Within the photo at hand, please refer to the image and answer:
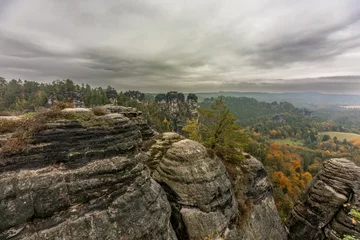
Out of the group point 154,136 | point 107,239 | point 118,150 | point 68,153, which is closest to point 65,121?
point 68,153

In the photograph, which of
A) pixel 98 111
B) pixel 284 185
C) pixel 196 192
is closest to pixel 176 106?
pixel 284 185

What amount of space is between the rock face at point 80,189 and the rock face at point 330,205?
53.9ft

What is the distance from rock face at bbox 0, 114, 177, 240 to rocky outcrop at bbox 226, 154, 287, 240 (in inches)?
363

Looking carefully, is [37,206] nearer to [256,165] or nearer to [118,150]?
[118,150]

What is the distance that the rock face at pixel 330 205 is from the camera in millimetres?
16359

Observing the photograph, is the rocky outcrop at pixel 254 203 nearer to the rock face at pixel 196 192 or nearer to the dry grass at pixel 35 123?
the rock face at pixel 196 192

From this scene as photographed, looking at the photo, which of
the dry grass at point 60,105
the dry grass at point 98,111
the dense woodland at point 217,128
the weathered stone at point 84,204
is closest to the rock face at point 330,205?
the dense woodland at point 217,128

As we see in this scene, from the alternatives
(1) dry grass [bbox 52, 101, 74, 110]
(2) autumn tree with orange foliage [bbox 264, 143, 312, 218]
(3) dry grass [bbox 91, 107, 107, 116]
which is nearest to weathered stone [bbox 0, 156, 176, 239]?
(3) dry grass [bbox 91, 107, 107, 116]

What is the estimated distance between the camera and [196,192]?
46.8 feet

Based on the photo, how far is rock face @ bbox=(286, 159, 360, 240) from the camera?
644 inches

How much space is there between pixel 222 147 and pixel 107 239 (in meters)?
15.3

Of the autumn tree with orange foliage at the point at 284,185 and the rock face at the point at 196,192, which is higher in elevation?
the rock face at the point at 196,192

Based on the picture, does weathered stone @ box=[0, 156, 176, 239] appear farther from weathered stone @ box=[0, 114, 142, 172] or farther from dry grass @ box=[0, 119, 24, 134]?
dry grass @ box=[0, 119, 24, 134]

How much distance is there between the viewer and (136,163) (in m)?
11.7
